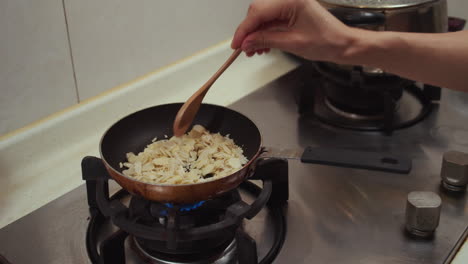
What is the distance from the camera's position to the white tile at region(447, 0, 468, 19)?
138cm

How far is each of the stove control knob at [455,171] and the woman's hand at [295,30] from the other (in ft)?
0.84

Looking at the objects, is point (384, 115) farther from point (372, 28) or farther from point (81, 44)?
point (81, 44)

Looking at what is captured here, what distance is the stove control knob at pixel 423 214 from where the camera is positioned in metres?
0.82

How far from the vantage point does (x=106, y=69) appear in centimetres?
110

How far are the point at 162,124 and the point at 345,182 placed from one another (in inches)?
13.3

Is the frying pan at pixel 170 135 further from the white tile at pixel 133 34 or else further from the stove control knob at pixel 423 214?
the white tile at pixel 133 34

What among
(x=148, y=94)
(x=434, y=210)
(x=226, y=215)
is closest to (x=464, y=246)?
(x=434, y=210)

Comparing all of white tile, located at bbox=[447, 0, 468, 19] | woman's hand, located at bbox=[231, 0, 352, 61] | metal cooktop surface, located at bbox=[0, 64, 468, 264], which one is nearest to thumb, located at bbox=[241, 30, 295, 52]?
woman's hand, located at bbox=[231, 0, 352, 61]

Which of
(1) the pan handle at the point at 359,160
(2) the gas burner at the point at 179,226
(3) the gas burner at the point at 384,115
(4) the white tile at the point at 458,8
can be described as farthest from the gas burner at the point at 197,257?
(4) the white tile at the point at 458,8

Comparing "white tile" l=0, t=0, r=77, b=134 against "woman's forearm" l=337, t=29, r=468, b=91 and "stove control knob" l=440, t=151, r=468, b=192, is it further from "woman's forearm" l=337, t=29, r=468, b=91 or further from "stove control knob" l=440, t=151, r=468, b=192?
"stove control knob" l=440, t=151, r=468, b=192

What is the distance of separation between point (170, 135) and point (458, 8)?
2.78 ft

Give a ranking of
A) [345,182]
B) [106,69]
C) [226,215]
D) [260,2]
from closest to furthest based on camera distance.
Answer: [226,215]
[260,2]
[345,182]
[106,69]

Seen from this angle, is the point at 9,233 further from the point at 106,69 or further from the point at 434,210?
the point at 434,210

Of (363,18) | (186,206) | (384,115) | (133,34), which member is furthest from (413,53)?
(133,34)
